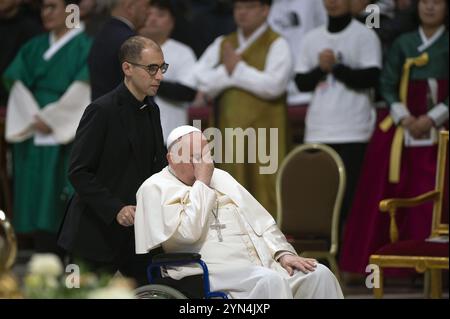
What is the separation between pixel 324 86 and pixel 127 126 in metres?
3.21

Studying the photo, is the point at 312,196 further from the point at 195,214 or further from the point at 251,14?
the point at 195,214

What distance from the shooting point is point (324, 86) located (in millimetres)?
8859

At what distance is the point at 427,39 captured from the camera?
8711mm

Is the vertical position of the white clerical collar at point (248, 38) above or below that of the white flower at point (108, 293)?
above

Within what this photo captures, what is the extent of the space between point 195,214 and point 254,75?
3066mm

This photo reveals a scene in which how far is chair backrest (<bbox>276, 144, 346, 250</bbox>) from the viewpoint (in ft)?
25.3

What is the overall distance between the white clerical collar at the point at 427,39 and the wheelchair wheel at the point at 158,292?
3804 mm

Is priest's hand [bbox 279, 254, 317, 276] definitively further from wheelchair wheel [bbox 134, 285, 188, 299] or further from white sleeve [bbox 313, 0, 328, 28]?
white sleeve [bbox 313, 0, 328, 28]

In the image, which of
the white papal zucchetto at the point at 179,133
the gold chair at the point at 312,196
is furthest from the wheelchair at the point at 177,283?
the gold chair at the point at 312,196

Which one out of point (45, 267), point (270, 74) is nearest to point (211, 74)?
point (270, 74)

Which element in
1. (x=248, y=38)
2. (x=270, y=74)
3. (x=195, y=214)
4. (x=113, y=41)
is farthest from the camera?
(x=248, y=38)

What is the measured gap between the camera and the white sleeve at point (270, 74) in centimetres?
846

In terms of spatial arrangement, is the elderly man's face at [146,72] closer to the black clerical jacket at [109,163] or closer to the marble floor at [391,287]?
the black clerical jacket at [109,163]
